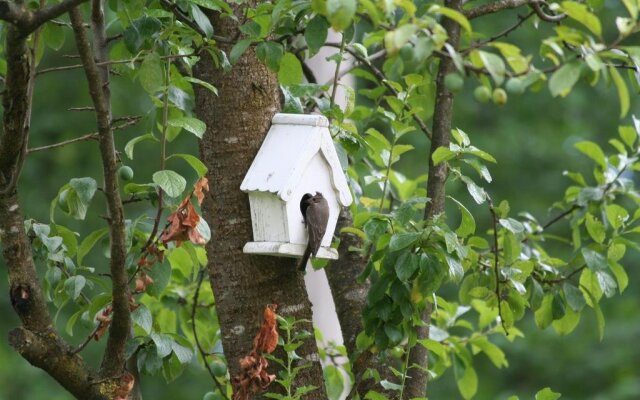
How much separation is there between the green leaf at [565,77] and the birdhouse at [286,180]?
2.68 feet

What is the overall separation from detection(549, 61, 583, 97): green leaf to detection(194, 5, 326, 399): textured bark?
90 centimetres

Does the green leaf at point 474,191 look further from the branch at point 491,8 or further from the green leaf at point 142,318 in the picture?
the green leaf at point 142,318

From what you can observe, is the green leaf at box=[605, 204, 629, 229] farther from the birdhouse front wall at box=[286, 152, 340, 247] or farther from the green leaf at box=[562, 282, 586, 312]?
the birdhouse front wall at box=[286, 152, 340, 247]

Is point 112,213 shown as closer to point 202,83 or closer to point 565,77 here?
point 202,83

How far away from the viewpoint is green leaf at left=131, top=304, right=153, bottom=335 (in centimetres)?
216

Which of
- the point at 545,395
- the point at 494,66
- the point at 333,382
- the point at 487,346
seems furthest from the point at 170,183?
the point at 487,346

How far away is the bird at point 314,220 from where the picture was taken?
Result: 2209 millimetres

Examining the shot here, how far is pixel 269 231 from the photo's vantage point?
2.20 m

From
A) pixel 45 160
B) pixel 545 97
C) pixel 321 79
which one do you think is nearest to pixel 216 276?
pixel 321 79

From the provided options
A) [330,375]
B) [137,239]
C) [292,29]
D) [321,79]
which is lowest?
[330,375]

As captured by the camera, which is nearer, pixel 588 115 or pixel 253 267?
pixel 253 267

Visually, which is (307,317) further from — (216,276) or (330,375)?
(330,375)

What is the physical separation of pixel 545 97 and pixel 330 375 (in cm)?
682

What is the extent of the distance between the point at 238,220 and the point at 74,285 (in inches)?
13.9
